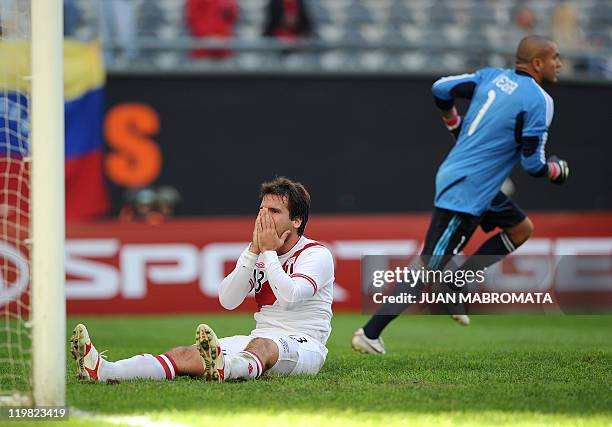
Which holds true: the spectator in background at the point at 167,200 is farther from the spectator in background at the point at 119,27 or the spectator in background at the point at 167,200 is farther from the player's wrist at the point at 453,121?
the player's wrist at the point at 453,121

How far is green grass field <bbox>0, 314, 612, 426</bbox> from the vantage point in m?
5.16

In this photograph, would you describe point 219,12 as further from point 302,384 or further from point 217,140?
point 302,384

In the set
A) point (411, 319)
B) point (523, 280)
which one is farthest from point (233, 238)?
point (523, 280)

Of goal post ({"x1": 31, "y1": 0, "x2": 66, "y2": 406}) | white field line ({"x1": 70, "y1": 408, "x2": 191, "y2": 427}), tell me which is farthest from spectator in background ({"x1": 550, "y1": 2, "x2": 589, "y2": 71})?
white field line ({"x1": 70, "y1": 408, "x2": 191, "y2": 427})

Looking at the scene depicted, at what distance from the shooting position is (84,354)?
596 cm

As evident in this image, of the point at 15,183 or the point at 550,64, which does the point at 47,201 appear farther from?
the point at 15,183

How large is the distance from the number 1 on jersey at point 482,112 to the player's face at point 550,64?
44cm

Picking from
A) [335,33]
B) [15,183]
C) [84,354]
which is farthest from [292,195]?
[335,33]

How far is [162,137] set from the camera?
15750 millimetres

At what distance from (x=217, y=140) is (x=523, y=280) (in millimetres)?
5142

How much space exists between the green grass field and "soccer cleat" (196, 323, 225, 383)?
8cm

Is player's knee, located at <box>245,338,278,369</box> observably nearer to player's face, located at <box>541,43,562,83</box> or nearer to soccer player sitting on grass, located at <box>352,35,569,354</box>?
soccer player sitting on grass, located at <box>352,35,569,354</box>

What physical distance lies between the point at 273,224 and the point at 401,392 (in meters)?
1.20

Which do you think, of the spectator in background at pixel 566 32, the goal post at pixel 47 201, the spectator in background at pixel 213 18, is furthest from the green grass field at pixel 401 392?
the spectator in background at pixel 566 32
